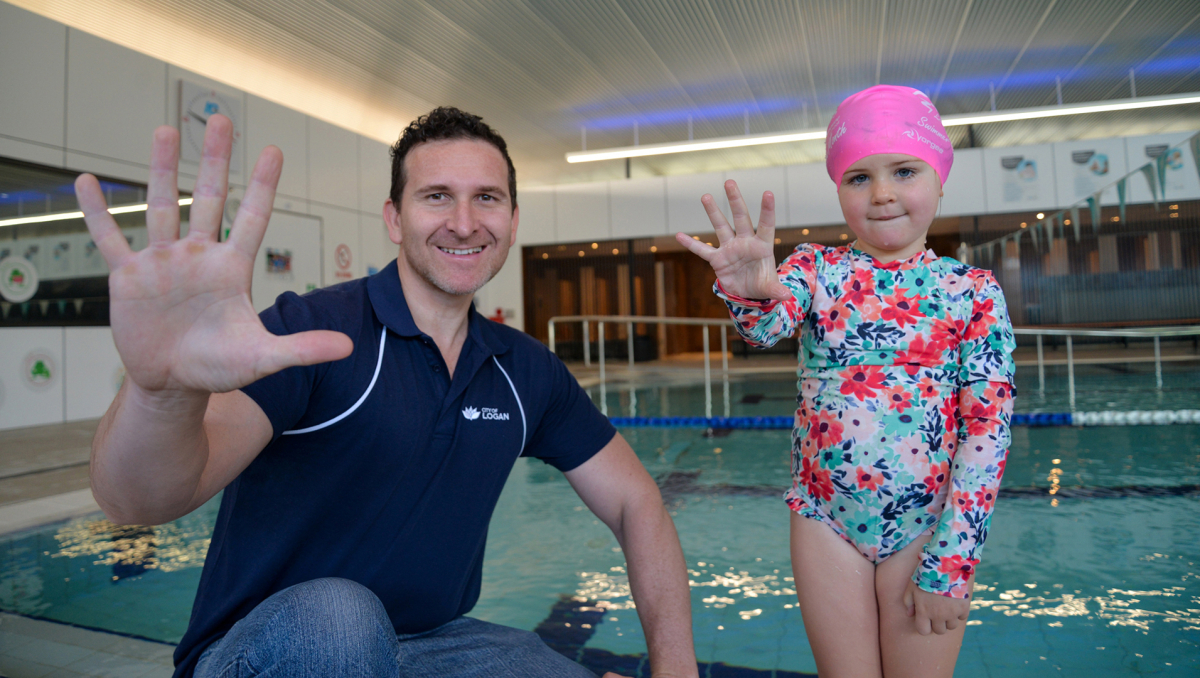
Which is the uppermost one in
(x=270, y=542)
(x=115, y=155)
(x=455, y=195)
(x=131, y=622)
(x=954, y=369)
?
(x=115, y=155)

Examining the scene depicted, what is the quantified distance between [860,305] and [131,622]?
7.39ft

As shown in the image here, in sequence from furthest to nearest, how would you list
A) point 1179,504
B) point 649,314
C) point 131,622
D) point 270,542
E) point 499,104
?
point 649,314 < point 499,104 < point 1179,504 < point 131,622 < point 270,542

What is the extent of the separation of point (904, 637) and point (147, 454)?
1.09 metres

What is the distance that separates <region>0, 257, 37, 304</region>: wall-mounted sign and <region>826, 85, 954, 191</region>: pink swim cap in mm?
6962

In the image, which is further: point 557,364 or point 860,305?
point 557,364

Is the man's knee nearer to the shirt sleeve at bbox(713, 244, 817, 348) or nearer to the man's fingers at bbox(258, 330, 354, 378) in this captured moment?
the man's fingers at bbox(258, 330, 354, 378)

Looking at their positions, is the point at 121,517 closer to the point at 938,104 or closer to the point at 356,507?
the point at 356,507

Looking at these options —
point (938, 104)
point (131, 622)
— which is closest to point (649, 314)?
point (938, 104)

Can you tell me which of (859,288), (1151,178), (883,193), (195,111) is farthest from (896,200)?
(195,111)

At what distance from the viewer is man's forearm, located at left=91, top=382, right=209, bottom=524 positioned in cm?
75

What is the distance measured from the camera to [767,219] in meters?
1.03

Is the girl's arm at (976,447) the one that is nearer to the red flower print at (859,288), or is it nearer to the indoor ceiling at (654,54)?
the red flower print at (859,288)

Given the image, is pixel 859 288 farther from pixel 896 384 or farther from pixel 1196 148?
pixel 1196 148

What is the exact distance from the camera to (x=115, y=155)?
6.47m
